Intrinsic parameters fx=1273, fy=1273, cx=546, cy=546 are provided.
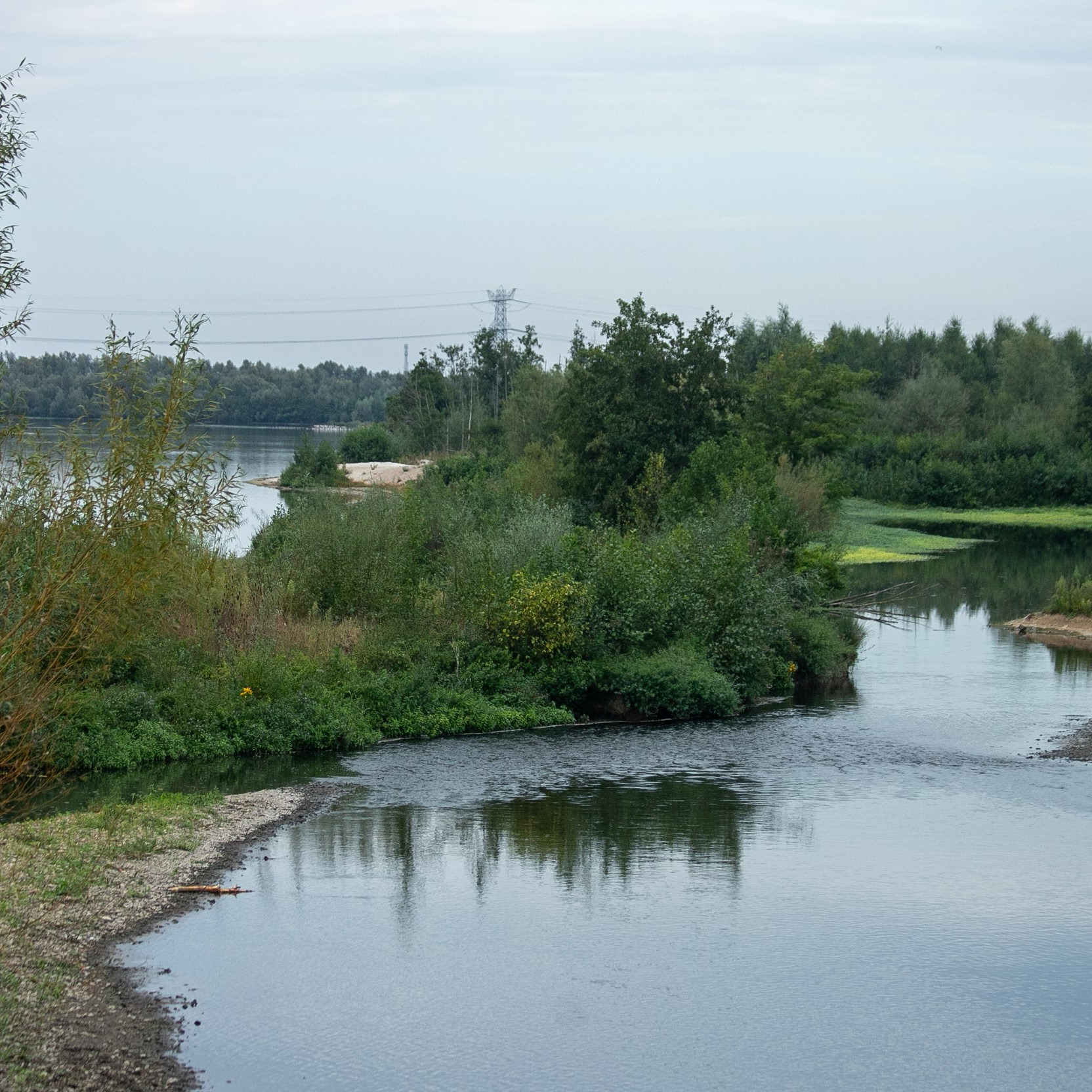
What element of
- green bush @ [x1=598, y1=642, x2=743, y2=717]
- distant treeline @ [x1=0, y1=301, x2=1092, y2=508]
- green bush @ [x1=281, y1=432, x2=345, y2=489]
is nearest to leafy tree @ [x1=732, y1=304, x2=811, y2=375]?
distant treeline @ [x1=0, y1=301, x2=1092, y2=508]

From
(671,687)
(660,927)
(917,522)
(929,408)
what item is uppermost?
(929,408)

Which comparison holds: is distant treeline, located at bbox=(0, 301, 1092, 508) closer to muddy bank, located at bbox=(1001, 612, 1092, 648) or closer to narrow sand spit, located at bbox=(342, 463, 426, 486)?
narrow sand spit, located at bbox=(342, 463, 426, 486)

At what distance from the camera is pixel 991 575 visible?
51812mm

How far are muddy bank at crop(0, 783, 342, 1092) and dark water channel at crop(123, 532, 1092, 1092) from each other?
39 centimetres

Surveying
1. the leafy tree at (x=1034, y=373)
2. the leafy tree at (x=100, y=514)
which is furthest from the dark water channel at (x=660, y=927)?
the leafy tree at (x=1034, y=373)

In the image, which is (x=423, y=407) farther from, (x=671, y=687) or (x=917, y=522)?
(x=671, y=687)

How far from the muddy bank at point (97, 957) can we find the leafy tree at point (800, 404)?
1776 inches

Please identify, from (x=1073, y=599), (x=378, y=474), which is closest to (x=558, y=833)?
(x=1073, y=599)

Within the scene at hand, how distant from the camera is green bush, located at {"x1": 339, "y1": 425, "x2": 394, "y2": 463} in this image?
91625 mm

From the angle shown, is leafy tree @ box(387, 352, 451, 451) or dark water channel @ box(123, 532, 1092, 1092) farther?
leafy tree @ box(387, 352, 451, 451)

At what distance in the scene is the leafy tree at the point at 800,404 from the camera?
59.8 m

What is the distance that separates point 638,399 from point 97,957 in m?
34.7

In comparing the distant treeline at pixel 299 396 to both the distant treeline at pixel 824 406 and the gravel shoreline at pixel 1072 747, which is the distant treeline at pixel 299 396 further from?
the gravel shoreline at pixel 1072 747

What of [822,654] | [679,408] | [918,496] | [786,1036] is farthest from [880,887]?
[918,496]
